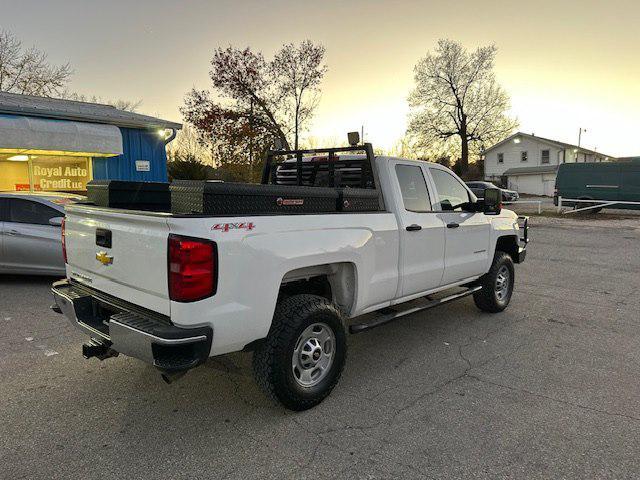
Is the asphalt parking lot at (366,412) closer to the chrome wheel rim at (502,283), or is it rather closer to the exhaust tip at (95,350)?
the exhaust tip at (95,350)

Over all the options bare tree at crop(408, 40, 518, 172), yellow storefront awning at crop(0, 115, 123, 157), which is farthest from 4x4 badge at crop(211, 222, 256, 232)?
bare tree at crop(408, 40, 518, 172)

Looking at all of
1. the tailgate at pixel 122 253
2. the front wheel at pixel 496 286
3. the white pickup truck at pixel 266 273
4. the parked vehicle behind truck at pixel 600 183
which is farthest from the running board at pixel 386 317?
the parked vehicle behind truck at pixel 600 183

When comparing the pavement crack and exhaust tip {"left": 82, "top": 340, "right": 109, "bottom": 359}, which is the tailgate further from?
the pavement crack

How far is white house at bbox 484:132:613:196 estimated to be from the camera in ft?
150

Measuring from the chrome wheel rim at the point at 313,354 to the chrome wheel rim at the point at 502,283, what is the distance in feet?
10.7

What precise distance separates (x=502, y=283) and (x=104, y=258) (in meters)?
4.84

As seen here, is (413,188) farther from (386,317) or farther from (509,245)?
(509,245)

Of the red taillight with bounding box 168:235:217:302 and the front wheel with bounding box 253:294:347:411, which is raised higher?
the red taillight with bounding box 168:235:217:302

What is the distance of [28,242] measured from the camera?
22.7 feet

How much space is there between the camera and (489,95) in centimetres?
4241

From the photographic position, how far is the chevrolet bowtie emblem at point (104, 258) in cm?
311

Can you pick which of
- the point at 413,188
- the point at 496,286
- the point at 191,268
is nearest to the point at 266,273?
the point at 191,268

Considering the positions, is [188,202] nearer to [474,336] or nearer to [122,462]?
[122,462]

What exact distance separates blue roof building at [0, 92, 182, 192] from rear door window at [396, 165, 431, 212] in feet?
36.3
